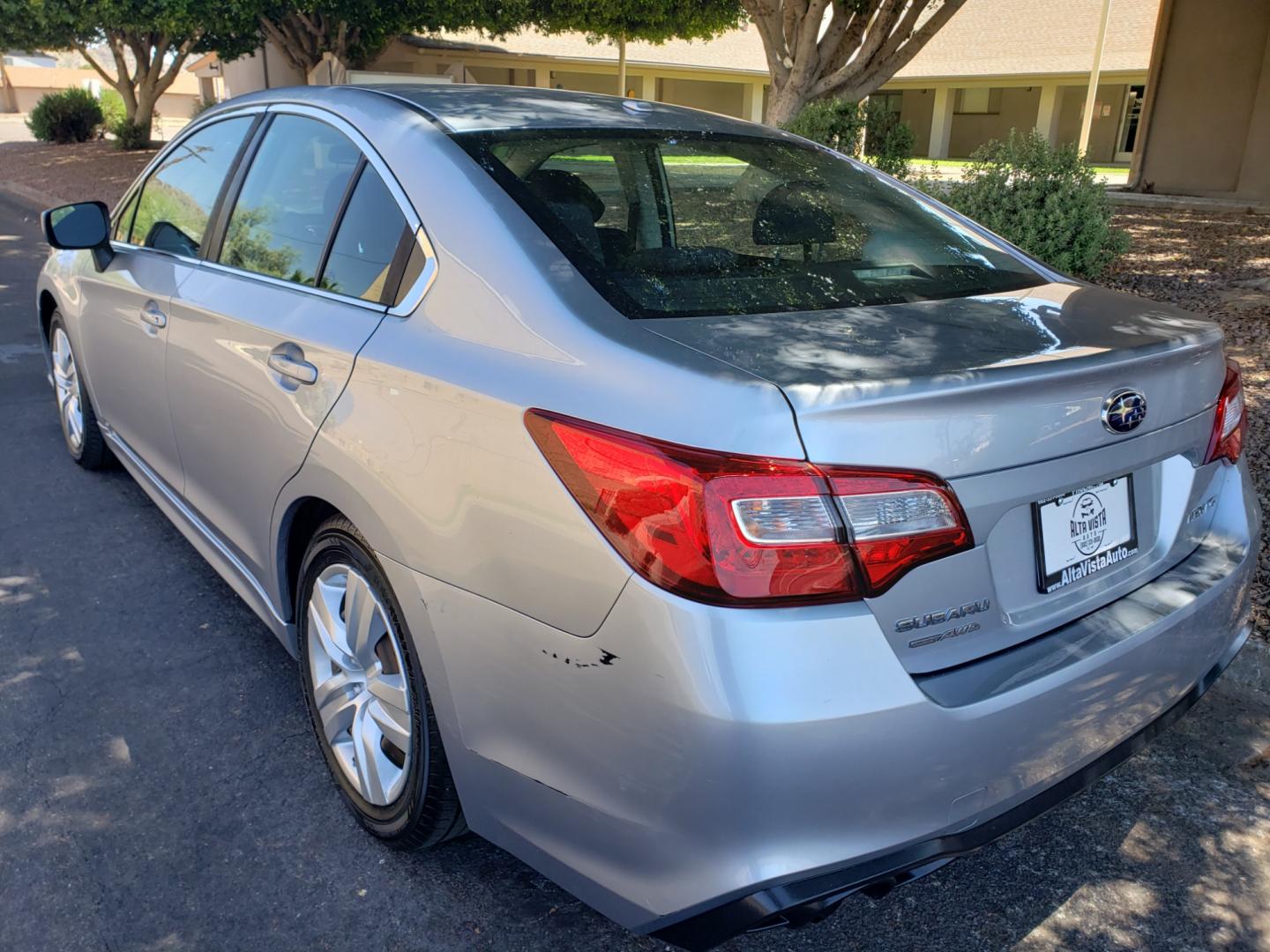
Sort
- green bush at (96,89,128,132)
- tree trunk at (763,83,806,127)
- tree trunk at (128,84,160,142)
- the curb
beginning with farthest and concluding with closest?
green bush at (96,89,128,132), tree trunk at (128,84,160,142), the curb, tree trunk at (763,83,806,127)

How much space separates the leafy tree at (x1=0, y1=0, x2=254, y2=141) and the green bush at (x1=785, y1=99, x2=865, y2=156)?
14014 millimetres

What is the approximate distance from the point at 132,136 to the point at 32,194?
27.5 feet

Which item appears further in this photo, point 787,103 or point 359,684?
point 787,103

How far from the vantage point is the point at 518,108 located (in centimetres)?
278

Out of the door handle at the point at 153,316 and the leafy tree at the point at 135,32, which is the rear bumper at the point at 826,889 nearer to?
the door handle at the point at 153,316

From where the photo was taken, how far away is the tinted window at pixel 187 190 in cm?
340

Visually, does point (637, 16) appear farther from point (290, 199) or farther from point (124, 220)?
point (290, 199)

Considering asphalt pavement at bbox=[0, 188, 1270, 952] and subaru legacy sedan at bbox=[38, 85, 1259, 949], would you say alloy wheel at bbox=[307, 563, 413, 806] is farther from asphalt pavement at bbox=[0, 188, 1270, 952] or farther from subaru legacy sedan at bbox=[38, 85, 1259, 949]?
asphalt pavement at bbox=[0, 188, 1270, 952]

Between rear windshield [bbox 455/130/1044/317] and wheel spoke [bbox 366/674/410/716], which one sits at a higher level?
rear windshield [bbox 455/130/1044/317]

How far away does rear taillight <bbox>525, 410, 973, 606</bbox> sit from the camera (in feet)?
5.32

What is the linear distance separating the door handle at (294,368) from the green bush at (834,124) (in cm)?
784

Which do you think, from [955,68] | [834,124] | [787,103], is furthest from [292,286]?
[955,68]

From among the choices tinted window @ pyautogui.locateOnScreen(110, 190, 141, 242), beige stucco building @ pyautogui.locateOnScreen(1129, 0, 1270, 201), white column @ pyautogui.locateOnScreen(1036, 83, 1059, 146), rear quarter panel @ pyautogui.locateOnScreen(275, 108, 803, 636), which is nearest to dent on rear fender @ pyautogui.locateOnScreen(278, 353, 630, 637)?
rear quarter panel @ pyautogui.locateOnScreen(275, 108, 803, 636)

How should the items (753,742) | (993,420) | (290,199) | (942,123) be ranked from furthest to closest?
1. (942,123)
2. (290,199)
3. (993,420)
4. (753,742)
